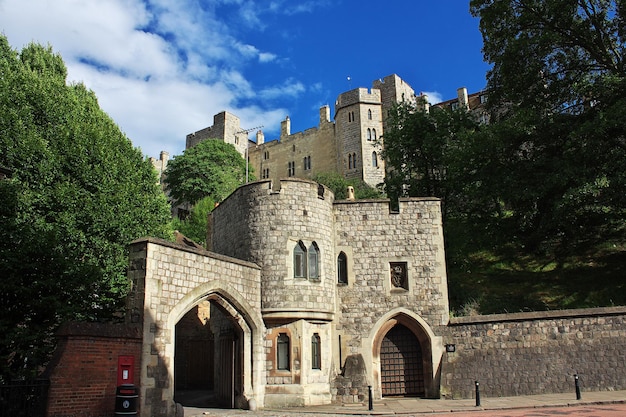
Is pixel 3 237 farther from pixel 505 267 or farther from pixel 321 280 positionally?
pixel 505 267

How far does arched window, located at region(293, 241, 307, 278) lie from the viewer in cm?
1645

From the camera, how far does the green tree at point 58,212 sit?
43.7 feet

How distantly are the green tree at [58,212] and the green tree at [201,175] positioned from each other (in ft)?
97.4

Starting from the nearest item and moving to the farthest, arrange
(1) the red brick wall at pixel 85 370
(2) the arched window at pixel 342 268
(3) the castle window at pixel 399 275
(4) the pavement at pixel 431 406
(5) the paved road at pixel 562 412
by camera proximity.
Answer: (1) the red brick wall at pixel 85 370
(5) the paved road at pixel 562 412
(4) the pavement at pixel 431 406
(3) the castle window at pixel 399 275
(2) the arched window at pixel 342 268

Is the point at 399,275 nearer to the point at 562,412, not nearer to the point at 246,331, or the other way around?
the point at 246,331

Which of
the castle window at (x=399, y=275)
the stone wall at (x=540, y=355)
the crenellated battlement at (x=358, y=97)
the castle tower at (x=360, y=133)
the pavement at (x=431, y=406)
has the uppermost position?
the crenellated battlement at (x=358, y=97)

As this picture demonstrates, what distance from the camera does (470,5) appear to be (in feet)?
78.7

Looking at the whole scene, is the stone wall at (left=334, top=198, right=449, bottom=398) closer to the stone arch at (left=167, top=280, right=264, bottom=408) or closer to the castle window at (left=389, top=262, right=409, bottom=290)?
the castle window at (left=389, top=262, right=409, bottom=290)

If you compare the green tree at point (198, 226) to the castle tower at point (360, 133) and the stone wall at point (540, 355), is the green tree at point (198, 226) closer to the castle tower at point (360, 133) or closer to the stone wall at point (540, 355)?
the castle tower at point (360, 133)

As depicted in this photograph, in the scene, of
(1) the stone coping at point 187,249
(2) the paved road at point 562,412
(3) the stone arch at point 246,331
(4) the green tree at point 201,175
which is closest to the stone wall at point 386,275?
(3) the stone arch at point 246,331

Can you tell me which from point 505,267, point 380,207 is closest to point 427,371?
point 380,207

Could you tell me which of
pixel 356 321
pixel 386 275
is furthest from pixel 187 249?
pixel 386 275

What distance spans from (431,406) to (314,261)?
5.57 metres

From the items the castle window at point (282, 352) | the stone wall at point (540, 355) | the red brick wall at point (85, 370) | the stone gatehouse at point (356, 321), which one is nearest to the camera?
the red brick wall at point (85, 370)
